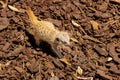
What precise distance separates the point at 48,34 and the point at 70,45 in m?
0.38

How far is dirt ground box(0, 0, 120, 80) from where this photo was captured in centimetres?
524

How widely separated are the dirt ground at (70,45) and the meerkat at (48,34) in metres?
0.10

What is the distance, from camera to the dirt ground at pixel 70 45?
17.2 ft

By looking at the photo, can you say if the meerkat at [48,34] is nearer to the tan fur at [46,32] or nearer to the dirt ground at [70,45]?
the tan fur at [46,32]

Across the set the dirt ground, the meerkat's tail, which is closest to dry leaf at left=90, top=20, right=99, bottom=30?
the dirt ground

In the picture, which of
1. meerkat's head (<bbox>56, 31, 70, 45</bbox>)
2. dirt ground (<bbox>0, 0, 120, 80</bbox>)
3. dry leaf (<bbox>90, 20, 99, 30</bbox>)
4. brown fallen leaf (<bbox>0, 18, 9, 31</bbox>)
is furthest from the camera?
dry leaf (<bbox>90, 20, 99, 30</bbox>)

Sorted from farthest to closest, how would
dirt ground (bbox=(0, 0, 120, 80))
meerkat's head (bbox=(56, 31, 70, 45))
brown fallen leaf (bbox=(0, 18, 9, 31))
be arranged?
brown fallen leaf (bbox=(0, 18, 9, 31))
meerkat's head (bbox=(56, 31, 70, 45))
dirt ground (bbox=(0, 0, 120, 80))

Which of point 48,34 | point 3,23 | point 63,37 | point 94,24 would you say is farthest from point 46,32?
→ point 94,24

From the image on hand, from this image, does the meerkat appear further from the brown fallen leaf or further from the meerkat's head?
the brown fallen leaf

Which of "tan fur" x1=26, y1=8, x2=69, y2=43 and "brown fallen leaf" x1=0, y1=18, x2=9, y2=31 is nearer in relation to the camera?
"tan fur" x1=26, y1=8, x2=69, y2=43

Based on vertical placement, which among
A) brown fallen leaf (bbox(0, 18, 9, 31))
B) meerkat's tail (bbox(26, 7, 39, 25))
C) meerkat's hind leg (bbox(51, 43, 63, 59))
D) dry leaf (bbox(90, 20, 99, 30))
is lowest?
meerkat's hind leg (bbox(51, 43, 63, 59))

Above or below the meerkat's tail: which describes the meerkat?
below

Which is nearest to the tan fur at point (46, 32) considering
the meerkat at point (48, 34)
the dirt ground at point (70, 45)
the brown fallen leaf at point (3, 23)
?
the meerkat at point (48, 34)

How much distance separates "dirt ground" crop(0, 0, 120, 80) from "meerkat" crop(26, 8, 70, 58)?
105 millimetres
